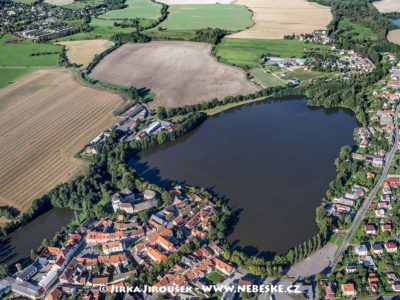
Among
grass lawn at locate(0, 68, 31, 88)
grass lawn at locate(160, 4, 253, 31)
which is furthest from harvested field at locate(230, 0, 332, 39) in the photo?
grass lawn at locate(0, 68, 31, 88)

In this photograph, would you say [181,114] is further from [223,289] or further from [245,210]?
[223,289]

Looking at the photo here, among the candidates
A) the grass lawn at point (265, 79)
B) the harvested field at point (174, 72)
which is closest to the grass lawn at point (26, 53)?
the harvested field at point (174, 72)

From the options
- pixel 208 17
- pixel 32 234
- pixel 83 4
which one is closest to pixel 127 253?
pixel 32 234

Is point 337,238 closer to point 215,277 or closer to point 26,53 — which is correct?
point 215,277

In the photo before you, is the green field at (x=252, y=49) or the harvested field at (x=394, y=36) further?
the harvested field at (x=394, y=36)

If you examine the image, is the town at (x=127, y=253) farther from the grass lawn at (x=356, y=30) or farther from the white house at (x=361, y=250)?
the grass lawn at (x=356, y=30)

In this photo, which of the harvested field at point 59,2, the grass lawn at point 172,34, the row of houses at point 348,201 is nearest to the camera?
the row of houses at point 348,201
